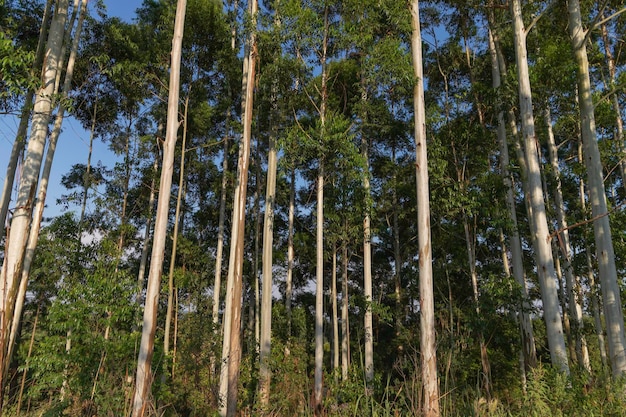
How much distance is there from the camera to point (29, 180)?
4855 millimetres

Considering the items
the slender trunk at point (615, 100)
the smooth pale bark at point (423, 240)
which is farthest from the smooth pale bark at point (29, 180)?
the slender trunk at point (615, 100)

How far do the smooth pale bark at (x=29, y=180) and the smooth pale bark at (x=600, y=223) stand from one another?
276 inches

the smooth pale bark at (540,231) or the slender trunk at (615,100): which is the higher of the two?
the slender trunk at (615,100)

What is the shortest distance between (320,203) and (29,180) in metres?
5.92

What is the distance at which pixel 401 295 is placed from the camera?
16.4 meters

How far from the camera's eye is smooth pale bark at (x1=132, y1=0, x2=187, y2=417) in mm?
4441

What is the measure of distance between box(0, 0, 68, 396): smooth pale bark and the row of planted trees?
1.1 inches

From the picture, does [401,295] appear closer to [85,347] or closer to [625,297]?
[625,297]

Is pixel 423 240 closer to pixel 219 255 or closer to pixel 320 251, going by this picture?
pixel 320 251

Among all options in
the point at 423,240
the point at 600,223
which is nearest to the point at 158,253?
the point at 423,240

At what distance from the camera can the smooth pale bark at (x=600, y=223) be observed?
204 inches

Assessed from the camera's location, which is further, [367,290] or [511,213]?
[367,290]

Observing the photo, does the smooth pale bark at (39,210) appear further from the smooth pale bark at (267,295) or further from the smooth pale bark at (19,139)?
the smooth pale bark at (267,295)

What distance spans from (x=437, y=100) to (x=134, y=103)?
11104 millimetres
